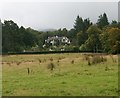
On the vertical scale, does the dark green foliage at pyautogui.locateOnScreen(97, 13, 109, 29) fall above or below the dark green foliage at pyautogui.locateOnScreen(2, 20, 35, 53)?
above

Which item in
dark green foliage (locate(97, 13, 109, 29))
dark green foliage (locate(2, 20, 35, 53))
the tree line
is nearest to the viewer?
the tree line

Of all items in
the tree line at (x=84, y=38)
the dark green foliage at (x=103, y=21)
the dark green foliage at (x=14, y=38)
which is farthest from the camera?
the dark green foliage at (x=103, y=21)

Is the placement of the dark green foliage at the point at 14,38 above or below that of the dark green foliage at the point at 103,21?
below

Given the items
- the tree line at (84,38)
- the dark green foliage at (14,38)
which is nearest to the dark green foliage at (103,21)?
the tree line at (84,38)

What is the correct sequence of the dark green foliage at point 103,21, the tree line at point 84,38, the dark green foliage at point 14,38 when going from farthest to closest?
the dark green foliage at point 103,21, the dark green foliage at point 14,38, the tree line at point 84,38

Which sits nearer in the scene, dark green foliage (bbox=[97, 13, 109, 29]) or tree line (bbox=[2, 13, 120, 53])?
tree line (bbox=[2, 13, 120, 53])

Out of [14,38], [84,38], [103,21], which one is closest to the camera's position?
[14,38]

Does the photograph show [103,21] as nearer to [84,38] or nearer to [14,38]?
[84,38]

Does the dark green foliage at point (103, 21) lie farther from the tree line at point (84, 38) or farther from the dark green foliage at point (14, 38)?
the dark green foliage at point (14, 38)

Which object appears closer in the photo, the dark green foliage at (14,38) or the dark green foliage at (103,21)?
the dark green foliage at (14,38)

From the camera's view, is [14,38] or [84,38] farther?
[84,38]

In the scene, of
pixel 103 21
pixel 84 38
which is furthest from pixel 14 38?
pixel 103 21

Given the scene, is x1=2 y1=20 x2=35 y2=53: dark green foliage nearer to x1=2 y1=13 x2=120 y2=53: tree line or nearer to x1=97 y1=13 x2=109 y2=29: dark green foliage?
x1=2 y1=13 x2=120 y2=53: tree line

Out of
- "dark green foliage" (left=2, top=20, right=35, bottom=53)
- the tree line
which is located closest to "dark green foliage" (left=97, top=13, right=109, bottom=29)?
the tree line
